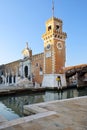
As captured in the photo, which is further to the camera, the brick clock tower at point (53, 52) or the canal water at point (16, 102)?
the brick clock tower at point (53, 52)

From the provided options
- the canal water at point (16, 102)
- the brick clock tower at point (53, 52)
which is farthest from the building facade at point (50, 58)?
the canal water at point (16, 102)

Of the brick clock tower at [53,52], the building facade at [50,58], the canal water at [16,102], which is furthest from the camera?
the building facade at [50,58]

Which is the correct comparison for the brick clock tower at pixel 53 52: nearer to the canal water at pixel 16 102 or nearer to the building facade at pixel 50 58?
the building facade at pixel 50 58

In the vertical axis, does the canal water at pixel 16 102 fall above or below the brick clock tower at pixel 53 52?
below

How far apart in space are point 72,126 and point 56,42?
2045 centimetres

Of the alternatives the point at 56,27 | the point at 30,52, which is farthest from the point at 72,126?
the point at 30,52

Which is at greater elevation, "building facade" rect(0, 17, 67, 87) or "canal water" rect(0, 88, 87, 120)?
"building facade" rect(0, 17, 67, 87)

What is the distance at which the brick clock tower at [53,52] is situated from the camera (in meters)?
22.7

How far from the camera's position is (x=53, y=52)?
75.3ft

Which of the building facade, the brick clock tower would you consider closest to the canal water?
the brick clock tower

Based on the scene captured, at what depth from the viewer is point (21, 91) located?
18.5 m

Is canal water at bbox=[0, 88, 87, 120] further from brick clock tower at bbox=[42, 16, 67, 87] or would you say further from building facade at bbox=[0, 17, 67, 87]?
building facade at bbox=[0, 17, 67, 87]

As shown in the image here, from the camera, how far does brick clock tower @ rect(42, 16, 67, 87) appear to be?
2267 cm

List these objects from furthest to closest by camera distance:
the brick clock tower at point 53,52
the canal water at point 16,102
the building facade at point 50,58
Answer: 1. the building facade at point 50,58
2. the brick clock tower at point 53,52
3. the canal water at point 16,102
